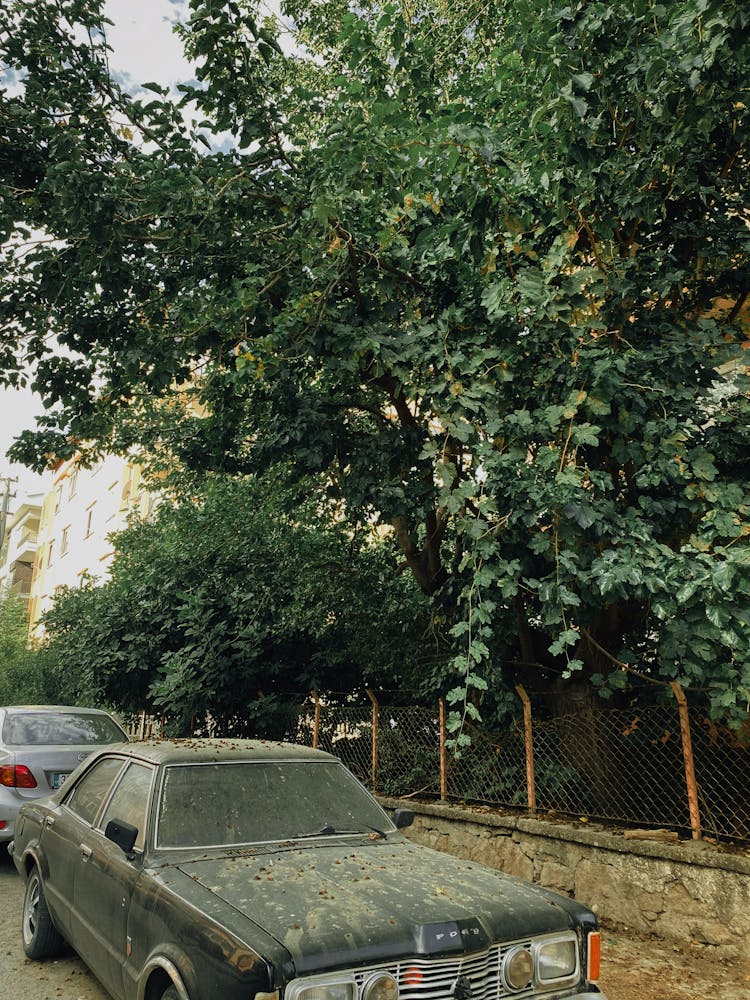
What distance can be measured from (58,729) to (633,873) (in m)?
5.81

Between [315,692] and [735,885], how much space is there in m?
6.40

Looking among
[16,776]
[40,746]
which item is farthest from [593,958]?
[40,746]

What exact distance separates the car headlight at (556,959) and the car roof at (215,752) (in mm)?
1750

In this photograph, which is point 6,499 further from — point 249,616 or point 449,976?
point 449,976

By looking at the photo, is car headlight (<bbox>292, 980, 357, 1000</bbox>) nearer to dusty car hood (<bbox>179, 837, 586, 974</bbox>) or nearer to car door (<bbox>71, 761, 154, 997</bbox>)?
dusty car hood (<bbox>179, 837, 586, 974</bbox>)

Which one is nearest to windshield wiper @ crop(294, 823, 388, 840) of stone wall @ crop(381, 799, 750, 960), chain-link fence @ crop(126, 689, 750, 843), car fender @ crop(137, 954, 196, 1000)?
car fender @ crop(137, 954, 196, 1000)

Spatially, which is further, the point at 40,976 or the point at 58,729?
the point at 58,729

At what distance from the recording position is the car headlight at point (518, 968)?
2979mm

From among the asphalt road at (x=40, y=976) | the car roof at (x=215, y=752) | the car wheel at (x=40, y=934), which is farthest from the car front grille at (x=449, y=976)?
the car wheel at (x=40, y=934)

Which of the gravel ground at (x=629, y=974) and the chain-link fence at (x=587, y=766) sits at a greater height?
the chain-link fence at (x=587, y=766)

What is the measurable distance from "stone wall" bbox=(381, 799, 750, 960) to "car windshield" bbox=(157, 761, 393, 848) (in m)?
2.47

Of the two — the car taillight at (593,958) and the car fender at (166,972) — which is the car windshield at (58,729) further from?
the car taillight at (593,958)

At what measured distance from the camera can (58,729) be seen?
814 centimetres

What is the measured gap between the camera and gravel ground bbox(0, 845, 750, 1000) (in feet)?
14.5
